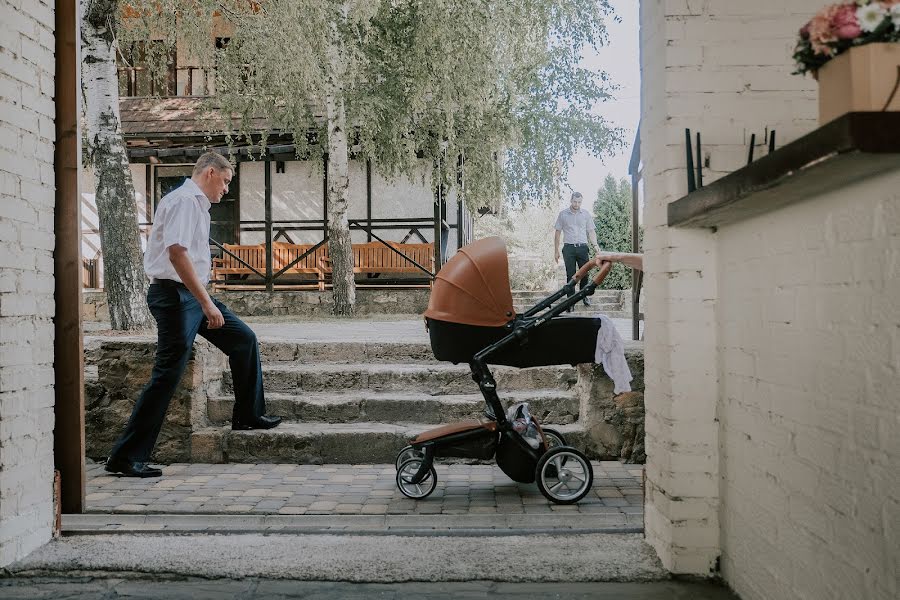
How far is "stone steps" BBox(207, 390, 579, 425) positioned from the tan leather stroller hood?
1.30 meters

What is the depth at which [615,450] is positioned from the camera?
207 inches

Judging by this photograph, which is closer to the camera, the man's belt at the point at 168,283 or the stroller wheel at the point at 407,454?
the stroller wheel at the point at 407,454

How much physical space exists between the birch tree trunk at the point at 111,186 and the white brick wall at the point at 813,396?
Answer: 22.5ft

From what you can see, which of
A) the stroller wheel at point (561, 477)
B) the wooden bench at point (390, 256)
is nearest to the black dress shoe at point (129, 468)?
the stroller wheel at point (561, 477)

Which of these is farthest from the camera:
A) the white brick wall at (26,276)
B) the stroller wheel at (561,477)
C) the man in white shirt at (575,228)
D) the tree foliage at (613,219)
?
the tree foliage at (613,219)

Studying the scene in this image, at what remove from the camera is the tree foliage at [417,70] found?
11000 mm

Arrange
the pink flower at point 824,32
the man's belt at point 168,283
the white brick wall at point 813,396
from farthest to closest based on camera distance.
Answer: the man's belt at point 168,283 → the pink flower at point 824,32 → the white brick wall at point 813,396

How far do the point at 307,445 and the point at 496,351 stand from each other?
62.5 inches

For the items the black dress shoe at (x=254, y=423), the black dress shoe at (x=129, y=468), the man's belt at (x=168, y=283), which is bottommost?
the black dress shoe at (x=129, y=468)

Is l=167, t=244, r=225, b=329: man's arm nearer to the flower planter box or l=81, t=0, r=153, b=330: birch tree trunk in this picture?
the flower planter box

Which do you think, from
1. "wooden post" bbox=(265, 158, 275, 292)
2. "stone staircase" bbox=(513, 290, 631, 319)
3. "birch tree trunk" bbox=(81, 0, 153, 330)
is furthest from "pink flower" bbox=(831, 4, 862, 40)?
"wooden post" bbox=(265, 158, 275, 292)

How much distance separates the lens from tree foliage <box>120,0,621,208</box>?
1100cm

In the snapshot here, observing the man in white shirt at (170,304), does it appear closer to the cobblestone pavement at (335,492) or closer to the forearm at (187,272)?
the forearm at (187,272)

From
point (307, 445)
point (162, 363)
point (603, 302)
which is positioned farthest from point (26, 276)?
point (603, 302)
